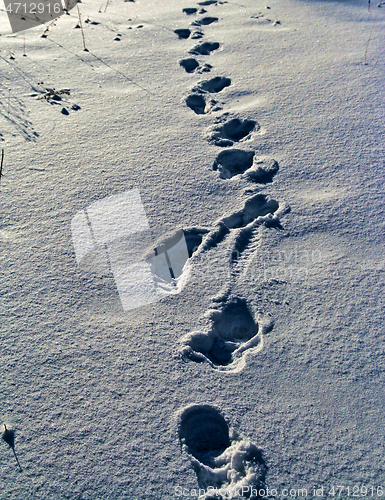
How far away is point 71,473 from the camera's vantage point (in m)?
0.98

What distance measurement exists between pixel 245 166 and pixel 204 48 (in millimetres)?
1247

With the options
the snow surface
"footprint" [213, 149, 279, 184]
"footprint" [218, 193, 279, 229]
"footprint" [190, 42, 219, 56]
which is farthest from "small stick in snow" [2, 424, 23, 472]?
"footprint" [190, 42, 219, 56]

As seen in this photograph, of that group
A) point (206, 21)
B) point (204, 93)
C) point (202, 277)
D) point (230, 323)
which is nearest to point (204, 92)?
point (204, 93)

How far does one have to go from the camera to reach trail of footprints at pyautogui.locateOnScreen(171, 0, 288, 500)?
3.26 feet

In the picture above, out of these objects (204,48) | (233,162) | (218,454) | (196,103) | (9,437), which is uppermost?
(204,48)

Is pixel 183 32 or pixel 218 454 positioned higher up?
pixel 183 32

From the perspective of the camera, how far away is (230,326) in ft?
4.24

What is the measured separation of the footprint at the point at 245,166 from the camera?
1768 millimetres

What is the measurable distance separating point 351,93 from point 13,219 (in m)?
1.78

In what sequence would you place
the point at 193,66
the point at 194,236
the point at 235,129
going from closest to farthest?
the point at 194,236 < the point at 235,129 < the point at 193,66

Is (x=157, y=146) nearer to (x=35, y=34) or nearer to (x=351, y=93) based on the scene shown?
(x=351, y=93)

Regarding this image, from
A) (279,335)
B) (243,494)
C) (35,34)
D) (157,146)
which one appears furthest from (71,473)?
(35,34)

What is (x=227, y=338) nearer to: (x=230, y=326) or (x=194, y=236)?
(x=230, y=326)

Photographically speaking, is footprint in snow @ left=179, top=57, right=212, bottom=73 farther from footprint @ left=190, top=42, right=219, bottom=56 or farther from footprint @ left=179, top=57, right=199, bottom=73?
footprint @ left=190, top=42, right=219, bottom=56
